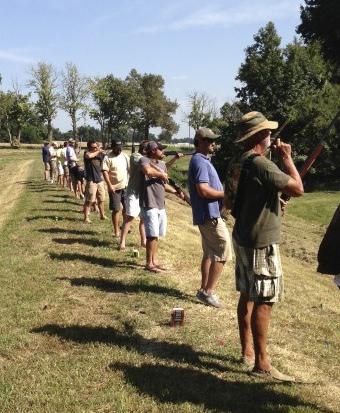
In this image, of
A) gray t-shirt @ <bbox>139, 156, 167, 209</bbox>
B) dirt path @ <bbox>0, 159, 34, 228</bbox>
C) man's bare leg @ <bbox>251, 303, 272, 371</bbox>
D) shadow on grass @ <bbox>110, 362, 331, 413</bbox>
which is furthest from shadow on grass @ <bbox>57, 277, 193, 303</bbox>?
dirt path @ <bbox>0, 159, 34, 228</bbox>

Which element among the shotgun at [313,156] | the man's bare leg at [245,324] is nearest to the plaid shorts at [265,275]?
the man's bare leg at [245,324]

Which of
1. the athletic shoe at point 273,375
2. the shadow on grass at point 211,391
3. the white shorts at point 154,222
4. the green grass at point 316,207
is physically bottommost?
the green grass at point 316,207

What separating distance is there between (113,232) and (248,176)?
7591 millimetres

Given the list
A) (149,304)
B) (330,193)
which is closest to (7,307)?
(149,304)

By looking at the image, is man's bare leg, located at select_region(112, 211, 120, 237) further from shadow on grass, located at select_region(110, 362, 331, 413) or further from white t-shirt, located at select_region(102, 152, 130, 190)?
shadow on grass, located at select_region(110, 362, 331, 413)

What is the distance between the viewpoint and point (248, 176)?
4.55 metres

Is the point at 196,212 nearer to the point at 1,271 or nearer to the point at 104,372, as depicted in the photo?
the point at 104,372


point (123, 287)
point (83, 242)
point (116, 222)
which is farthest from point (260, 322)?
point (116, 222)

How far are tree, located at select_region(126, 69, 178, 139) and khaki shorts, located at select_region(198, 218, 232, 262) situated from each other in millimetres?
86627

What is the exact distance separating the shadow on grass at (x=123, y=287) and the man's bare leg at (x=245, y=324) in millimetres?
2049

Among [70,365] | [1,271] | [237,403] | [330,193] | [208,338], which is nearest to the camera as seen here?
[237,403]

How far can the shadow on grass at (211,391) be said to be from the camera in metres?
4.47

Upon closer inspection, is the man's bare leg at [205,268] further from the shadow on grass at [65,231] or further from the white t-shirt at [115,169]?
the shadow on grass at [65,231]

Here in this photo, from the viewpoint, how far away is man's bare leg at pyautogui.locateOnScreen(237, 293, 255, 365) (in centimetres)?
504
